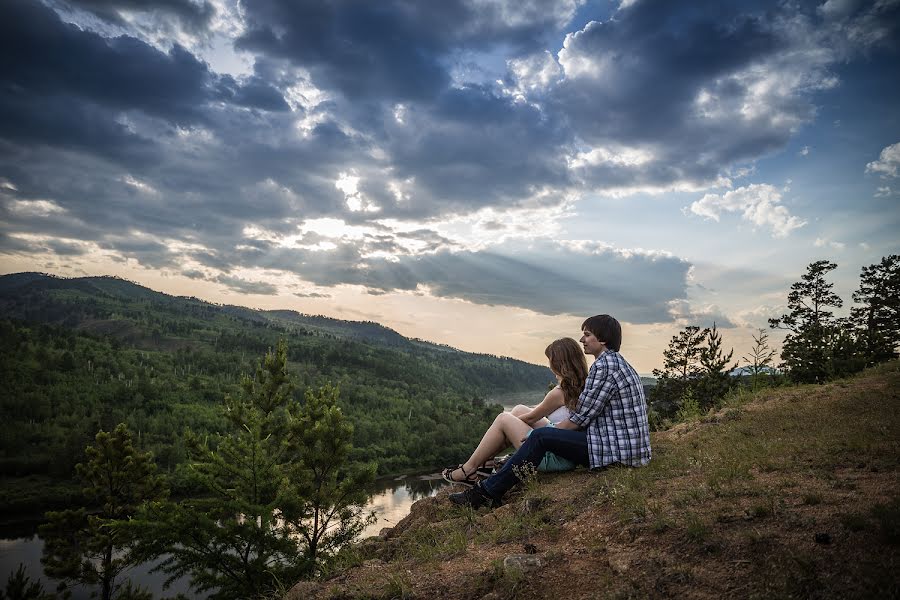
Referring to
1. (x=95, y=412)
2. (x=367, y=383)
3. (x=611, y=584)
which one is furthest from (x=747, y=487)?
(x=367, y=383)

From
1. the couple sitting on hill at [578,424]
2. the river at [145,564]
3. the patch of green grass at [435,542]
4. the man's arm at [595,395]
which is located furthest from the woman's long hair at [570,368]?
→ the river at [145,564]

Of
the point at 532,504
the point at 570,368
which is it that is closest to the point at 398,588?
the point at 532,504

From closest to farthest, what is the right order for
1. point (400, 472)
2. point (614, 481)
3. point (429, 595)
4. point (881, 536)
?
point (881, 536) → point (429, 595) → point (614, 481) → point (400, 472)

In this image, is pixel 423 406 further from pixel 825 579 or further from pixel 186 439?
pixel 825 579

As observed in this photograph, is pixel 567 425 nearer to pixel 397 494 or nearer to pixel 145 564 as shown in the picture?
pixel 145 564

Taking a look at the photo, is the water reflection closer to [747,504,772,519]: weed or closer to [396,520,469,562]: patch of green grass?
[396,520,469,562]: patch of green grass

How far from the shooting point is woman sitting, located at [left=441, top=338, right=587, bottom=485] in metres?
6.23

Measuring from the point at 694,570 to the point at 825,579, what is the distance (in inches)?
30.1

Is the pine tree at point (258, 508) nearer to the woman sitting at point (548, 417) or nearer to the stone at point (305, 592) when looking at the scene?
the woman sitting at point (548, 417)

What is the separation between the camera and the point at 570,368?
20.6ft

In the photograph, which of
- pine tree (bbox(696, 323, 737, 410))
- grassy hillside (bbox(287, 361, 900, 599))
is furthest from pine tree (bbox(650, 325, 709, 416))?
grassy hillside (bbox(287, 361, 900, 599))

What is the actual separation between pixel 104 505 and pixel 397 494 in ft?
138

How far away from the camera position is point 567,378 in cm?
625

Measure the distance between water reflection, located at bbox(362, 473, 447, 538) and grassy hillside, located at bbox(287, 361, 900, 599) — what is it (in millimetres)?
44662
